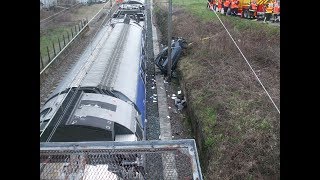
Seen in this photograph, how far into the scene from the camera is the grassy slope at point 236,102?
23.4ft

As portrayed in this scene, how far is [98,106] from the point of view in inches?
261

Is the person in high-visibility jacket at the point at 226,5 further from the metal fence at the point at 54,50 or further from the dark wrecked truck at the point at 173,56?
the metal fence at the point at 54,50

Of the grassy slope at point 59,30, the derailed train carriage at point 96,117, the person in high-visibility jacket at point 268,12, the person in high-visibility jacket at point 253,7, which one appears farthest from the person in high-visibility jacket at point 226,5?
the derailed train carriage at point 96,117

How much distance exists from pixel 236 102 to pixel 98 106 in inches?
179

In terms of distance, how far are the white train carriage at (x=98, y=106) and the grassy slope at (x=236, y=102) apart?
73.5 inches

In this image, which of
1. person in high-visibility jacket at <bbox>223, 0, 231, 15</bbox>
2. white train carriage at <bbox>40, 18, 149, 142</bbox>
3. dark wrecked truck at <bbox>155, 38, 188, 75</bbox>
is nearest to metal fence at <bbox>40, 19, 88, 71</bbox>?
dark wrecked truck at <bbox>155, 38, 188, 75</bbox>

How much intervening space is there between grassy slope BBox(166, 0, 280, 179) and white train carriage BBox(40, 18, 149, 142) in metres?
1.87

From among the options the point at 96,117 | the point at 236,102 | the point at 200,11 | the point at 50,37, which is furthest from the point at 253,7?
the point at 96,117

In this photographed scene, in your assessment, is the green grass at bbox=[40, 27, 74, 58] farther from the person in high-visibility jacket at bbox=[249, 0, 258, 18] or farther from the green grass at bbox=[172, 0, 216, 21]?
the person in high-visibility jacket at bbox=[249, 0, 258, 18]

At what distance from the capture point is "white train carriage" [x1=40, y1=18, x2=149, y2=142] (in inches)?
233
